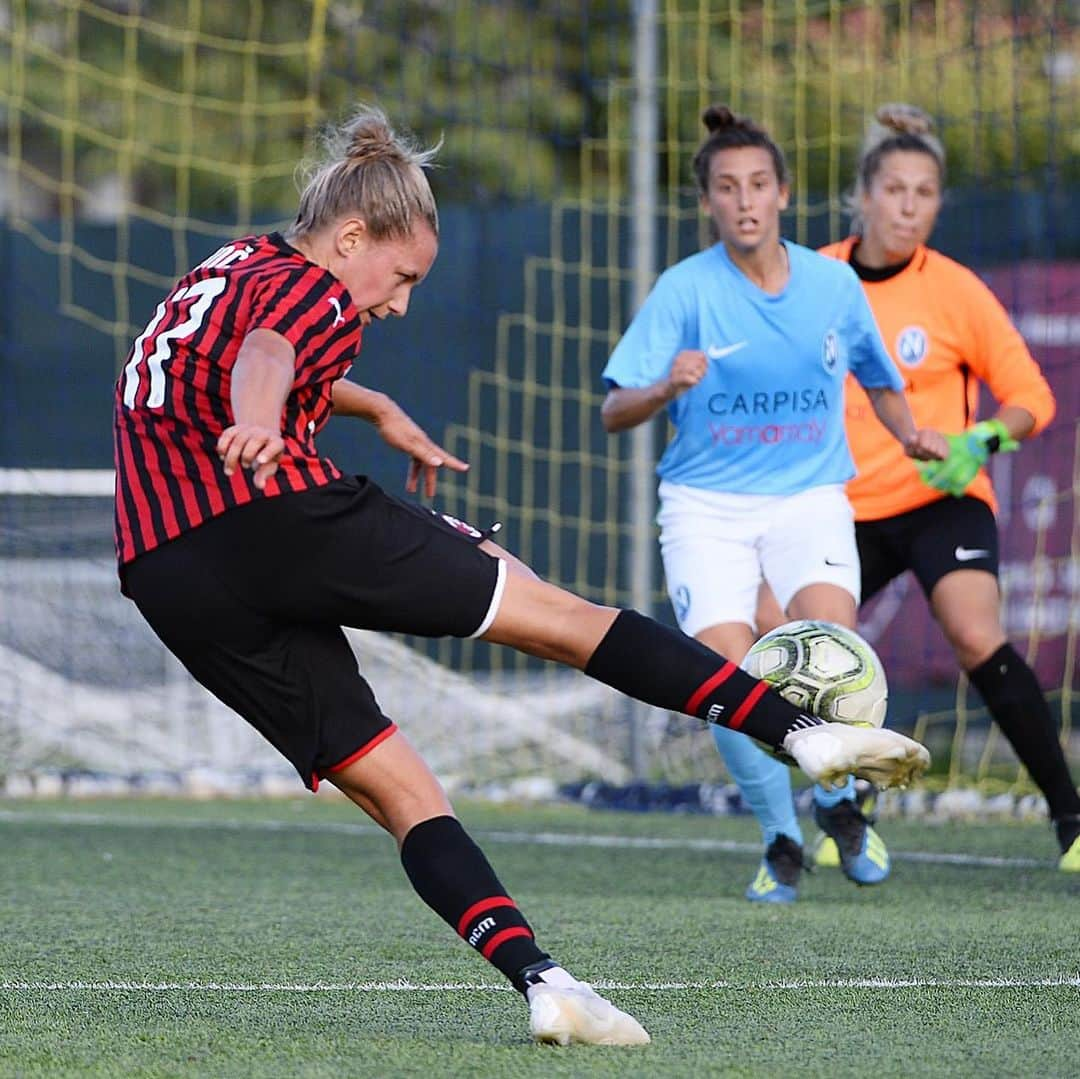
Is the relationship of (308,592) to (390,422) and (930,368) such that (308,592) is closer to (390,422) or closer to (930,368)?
(390,422)

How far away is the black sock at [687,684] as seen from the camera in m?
3.65

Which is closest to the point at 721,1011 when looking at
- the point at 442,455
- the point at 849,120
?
the point at 442,455

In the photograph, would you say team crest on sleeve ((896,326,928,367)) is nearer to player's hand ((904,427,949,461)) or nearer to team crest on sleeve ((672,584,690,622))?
player's hand ((904,427,949,461))

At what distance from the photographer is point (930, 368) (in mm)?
6730

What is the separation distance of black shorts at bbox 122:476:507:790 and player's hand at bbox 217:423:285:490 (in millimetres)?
207

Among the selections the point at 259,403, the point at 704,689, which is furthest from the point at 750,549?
the point at 259,403

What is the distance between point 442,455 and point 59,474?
5.54 metres

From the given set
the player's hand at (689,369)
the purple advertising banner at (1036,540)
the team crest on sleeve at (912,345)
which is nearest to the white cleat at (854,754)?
the player's hand at (689,369)

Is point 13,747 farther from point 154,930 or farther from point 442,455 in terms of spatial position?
point 442,455

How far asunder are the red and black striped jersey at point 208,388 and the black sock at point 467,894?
67 cm

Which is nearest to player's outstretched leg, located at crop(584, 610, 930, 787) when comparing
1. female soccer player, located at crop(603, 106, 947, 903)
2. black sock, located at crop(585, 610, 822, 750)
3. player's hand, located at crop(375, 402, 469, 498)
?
black sock, located at crop(585, 610, 822, 750)

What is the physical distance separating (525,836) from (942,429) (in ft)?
7.00

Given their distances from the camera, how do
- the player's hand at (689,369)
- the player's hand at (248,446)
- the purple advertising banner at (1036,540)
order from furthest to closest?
the purple advertising banner at (1036,540), the player's hand at (689,369), the player's hand at (248,446)

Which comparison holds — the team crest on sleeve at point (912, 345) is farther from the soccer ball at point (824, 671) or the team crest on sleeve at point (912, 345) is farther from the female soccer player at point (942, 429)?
the soccer ball at point (824, 671)
